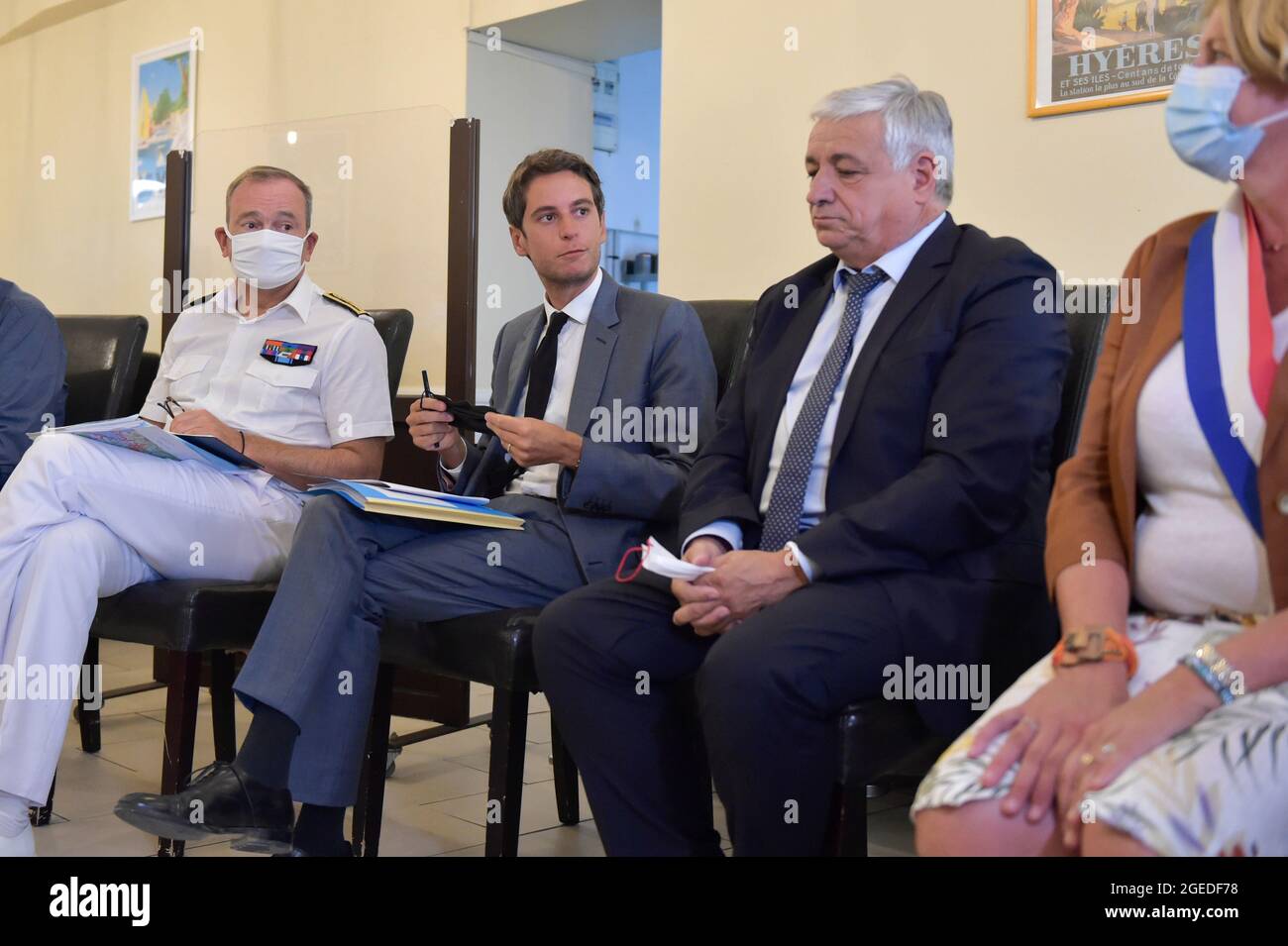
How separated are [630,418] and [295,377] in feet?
2.74

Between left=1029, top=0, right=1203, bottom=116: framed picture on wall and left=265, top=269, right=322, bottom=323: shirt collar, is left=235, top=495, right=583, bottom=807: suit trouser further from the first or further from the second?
left=1029, top=0, right=1203, bottom=116: framed picture on wall

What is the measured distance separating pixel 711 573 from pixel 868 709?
0.30 meters

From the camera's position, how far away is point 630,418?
2359 millimetres

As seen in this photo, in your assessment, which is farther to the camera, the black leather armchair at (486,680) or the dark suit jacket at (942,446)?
the black leather armchair at (486,680)

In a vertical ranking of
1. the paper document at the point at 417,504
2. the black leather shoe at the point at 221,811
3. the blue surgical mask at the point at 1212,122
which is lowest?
the black leather shoe at the point at 221,811

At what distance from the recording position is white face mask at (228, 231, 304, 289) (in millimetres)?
2846

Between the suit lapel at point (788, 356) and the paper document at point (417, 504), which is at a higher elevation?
the suit lapel at point (788, 356)

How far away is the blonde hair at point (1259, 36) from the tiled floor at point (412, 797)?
1641 millimetres

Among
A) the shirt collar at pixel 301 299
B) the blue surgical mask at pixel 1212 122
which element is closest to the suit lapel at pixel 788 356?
the blue surgical mask at pixel 1212 122

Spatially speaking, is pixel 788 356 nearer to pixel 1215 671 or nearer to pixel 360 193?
pixel 1215 671

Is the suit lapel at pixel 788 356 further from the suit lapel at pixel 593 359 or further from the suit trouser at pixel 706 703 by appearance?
the suit lapel at pixel 593 359

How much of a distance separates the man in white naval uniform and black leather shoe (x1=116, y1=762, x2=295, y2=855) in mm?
331

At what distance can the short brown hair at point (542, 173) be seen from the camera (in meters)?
2.55

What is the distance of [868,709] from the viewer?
160cm
